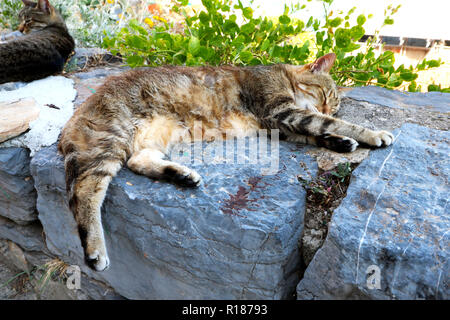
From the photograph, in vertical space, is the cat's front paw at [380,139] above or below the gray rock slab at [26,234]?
above

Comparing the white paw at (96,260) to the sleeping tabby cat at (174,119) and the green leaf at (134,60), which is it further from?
the green leaf at (134,60)

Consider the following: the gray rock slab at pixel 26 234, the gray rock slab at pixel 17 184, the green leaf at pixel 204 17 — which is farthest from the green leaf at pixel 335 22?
the gray rock slab at pixel 26 234

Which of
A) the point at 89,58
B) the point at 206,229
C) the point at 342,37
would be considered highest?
the point at 342,37

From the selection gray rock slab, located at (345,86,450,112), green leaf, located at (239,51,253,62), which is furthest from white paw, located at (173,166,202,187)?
gray rock slab, located at (345,86,450,112)

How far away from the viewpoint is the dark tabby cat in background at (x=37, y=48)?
9.60 ft

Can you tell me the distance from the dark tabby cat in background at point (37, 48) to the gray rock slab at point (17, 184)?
1065mm

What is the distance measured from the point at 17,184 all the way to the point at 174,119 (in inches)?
42.6

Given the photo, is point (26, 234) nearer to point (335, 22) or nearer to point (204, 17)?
point (204, 17)

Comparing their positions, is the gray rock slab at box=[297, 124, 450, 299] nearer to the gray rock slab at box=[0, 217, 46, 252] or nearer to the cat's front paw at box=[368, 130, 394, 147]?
the cat's front paw at box=[368, 130, 394, 147]

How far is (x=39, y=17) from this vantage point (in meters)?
4.09

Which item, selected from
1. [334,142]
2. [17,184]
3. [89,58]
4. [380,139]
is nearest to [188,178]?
[334,142]

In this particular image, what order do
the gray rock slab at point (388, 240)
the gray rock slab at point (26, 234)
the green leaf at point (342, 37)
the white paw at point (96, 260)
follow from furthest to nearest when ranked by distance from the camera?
the green leaf at point (342, 37)
the gray rock slab at point (26, 234)
the white paw at point (96, 260)
the gray rock slab at point (388, 240)

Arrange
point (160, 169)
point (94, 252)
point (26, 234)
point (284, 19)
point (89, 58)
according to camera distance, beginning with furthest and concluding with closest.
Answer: point (89, 58)
point (284, 19)
point (26, 234)
point (160, 169)
point (94, 252)

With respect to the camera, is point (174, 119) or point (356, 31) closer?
Result: point (174, 119)
